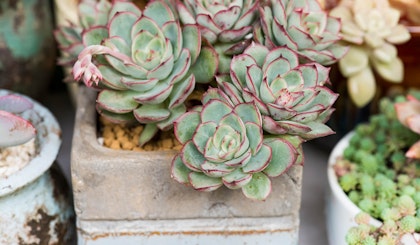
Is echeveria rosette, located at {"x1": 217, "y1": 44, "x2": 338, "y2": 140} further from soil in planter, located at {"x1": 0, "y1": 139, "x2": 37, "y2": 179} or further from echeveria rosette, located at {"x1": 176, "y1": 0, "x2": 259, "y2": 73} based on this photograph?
soil in planter, located at {"x1": 0, "y1": 139, "x2": 37, "y2": 179}

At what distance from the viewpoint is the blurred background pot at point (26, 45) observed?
106 centimetres

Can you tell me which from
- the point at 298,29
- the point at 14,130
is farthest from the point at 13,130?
the point at 298,29

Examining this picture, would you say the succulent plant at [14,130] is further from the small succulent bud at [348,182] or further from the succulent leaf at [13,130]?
the small succulent bud at [348,182]

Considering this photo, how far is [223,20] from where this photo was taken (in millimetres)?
792

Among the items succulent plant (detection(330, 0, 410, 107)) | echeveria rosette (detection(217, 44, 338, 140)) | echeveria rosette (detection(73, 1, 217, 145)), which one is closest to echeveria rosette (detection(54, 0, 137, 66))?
echeveria rosette (detection(73, 1, 217, 145))

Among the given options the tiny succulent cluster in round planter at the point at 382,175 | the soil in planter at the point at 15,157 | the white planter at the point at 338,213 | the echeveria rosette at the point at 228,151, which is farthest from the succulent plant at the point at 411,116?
the soil in planter at the point at 15,157

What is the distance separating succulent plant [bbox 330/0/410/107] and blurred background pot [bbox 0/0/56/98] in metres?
0.47

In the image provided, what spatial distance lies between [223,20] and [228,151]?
0.17 metres

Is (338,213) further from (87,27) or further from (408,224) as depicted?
(87,27)

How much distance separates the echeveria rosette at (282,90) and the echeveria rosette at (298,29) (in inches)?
1.2

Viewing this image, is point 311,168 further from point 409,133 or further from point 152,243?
point 152,243

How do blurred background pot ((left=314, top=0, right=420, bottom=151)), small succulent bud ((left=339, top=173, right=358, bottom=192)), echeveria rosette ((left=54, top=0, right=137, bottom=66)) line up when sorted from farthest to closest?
blurred background pot ((left=314, top=0, right=420, bottom=151))
small succulent bud ((left=339, top=173, right=358, bottom=192))
echeveria rosette ((left=54, top=0, right=137, bottom=66))

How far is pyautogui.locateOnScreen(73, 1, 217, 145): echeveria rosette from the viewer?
0.77 meters

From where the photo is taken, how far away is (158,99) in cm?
77
